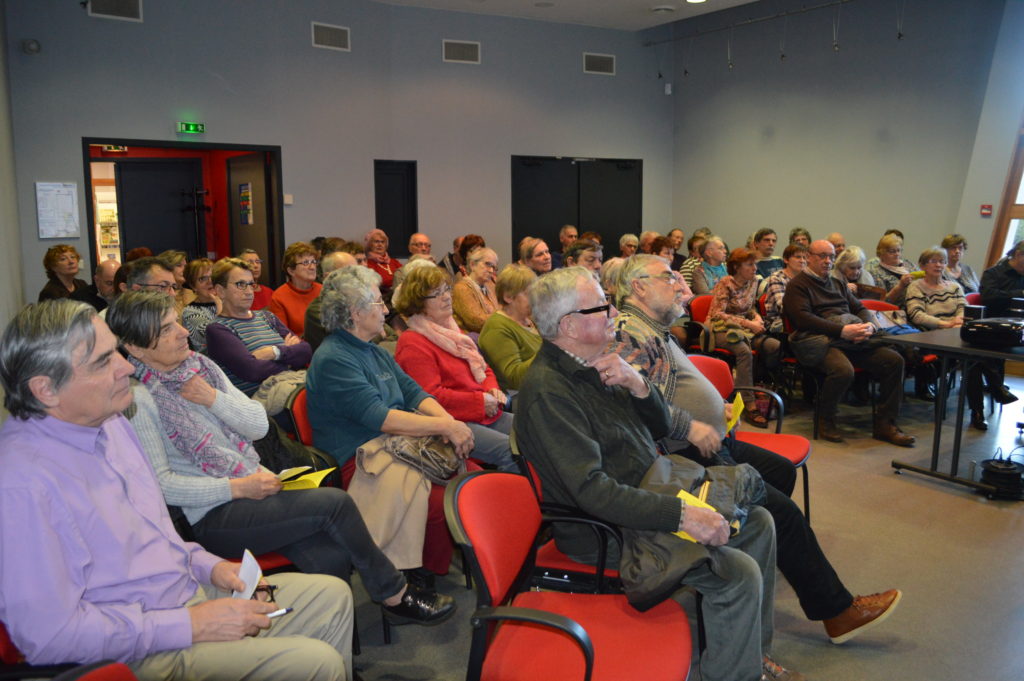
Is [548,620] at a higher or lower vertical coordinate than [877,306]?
lower

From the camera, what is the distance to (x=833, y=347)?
5.23 metres

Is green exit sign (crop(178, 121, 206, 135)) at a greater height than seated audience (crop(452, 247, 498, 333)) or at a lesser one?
greater

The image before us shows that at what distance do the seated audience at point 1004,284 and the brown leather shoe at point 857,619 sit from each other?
432 cm

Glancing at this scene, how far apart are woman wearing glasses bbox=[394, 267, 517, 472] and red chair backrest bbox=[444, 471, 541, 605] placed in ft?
3.88

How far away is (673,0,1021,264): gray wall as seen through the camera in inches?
324

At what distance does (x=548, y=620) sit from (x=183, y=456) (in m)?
1.34

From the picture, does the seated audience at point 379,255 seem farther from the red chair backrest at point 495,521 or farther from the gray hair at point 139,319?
the red chair backrest at point 495,521

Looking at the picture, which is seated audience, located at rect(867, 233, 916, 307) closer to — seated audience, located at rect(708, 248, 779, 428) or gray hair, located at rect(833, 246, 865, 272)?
gray hair, located at rect(833, 246, 865, 272)

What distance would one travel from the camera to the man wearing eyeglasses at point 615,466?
6.60ft

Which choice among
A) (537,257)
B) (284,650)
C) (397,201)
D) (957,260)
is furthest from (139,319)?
(397,201)

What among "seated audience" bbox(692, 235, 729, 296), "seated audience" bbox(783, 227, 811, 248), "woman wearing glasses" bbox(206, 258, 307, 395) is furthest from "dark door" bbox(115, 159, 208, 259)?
"seated audience" bbox(783, 227, 811, 248)

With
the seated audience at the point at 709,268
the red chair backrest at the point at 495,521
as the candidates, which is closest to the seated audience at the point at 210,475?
the red chair backrest at the point at 495,521

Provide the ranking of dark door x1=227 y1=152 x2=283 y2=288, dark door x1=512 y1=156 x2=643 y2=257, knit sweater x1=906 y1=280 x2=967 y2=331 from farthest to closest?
dark door x1=512 y1=156 x2=643 y2=257
dark door x1=227 y1=152 x2=283 y2=288
knit sweater x1=906 y1=280 x2=967 y2=331

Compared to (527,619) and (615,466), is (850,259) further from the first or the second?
(527,619)
